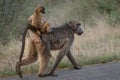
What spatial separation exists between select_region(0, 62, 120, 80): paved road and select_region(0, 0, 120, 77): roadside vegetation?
0.67 m

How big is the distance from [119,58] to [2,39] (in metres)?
5.14

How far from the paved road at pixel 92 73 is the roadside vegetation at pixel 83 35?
0.67 m

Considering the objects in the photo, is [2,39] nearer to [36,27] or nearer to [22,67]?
[22,67]

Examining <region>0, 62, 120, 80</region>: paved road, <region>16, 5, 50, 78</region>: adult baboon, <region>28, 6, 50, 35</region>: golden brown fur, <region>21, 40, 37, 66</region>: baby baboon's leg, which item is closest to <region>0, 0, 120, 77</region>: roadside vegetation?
<region>21, 40, 37, 66</region>: baby baboon's leg

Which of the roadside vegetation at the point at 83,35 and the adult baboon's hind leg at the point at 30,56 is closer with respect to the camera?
the adult baboon's hind leg at the point at 30,56

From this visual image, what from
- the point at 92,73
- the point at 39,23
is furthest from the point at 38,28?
the point at 92,73

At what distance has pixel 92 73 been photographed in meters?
10.3

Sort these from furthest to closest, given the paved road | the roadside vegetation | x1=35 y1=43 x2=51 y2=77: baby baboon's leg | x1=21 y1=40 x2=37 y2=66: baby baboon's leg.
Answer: the roadside vegetation, x1=21 y1=40 x2=37 y2=66: baby baboon's leg, x1=35 y1=43 x2=51 y2=77: baby baboon's leg, the paved road

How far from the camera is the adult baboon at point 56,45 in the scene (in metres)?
10.5

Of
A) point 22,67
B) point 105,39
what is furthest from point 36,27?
point 105,39

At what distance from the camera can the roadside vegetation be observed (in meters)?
12.2

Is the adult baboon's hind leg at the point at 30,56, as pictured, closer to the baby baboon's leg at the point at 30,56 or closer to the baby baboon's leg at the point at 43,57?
the baby baboon's leg at the point at 30,56

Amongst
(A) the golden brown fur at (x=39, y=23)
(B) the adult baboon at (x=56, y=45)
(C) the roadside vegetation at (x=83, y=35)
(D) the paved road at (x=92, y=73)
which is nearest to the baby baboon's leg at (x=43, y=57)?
(B) the adult baboon at (x=56, y=45)

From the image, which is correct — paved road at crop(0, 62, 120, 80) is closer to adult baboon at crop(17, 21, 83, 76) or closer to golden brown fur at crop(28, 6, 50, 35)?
adult baboon at crop(17, 21, 83, 76)
